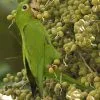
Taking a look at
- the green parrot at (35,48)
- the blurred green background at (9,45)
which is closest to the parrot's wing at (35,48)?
the green parrot at (35,48)

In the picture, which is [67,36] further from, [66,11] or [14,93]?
[14,93]

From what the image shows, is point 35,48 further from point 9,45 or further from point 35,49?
point 9,45

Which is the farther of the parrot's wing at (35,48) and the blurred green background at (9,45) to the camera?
the blurred green background at (9,45)

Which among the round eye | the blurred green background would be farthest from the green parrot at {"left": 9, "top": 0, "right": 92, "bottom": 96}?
the blurred green background

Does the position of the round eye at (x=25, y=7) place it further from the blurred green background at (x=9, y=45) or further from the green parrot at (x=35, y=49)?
the blurred green background at (x=9, y=45)

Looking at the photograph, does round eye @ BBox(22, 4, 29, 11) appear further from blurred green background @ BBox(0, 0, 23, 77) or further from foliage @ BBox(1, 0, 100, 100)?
blurred green background @ BBox(0, 0, 23, 77)

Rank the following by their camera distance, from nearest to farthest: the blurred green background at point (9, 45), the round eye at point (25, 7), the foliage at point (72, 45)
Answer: the foliage at point (72, 45), the round eye at point (25, 7), the blurred green background at point (9, 45)

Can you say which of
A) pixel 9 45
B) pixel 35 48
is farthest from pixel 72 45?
pixel 9 45
